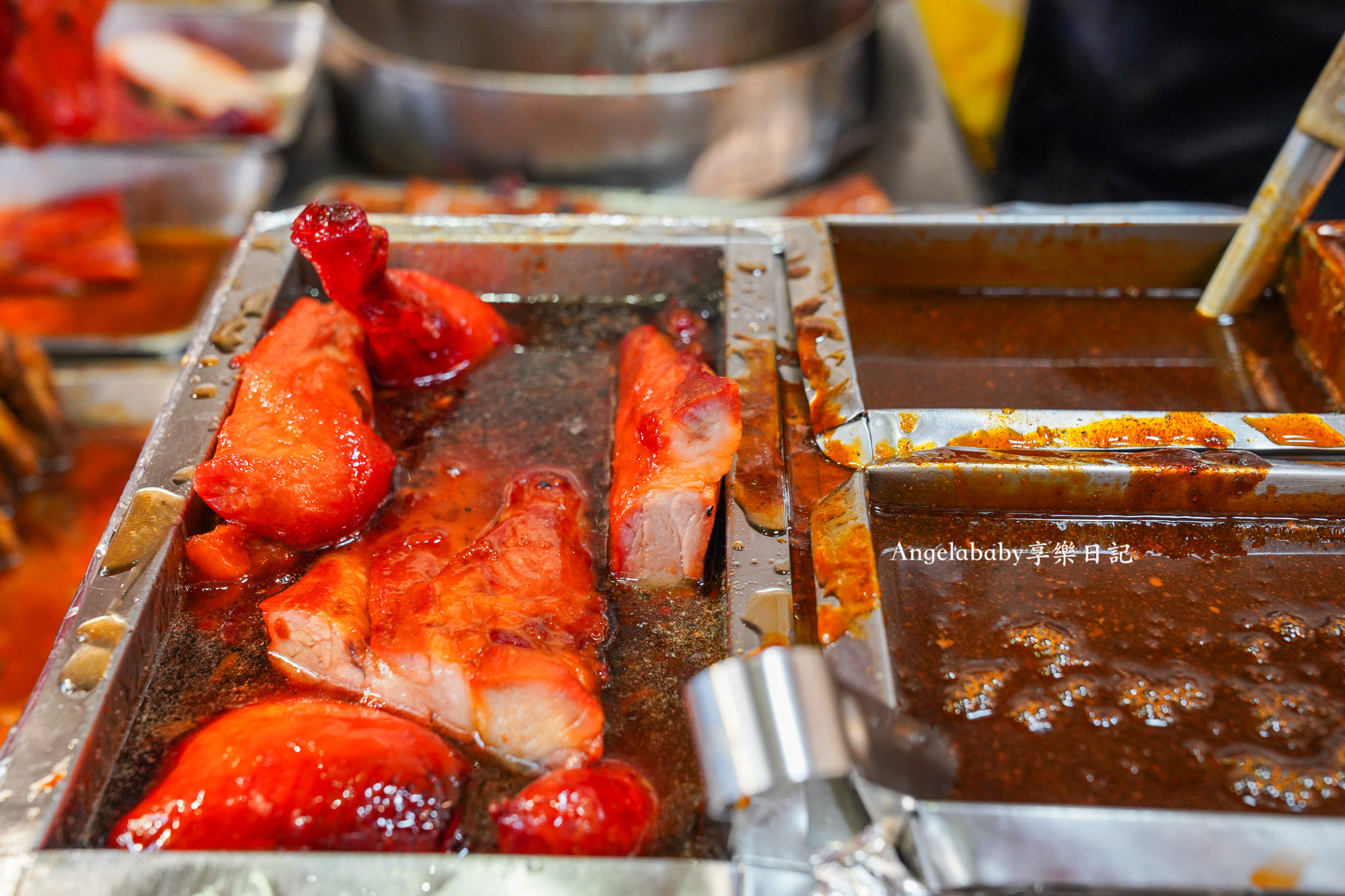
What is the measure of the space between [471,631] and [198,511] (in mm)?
562

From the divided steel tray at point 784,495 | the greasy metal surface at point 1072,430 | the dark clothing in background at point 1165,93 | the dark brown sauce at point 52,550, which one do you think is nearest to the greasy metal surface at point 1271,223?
the divided steel tray at point 784,495

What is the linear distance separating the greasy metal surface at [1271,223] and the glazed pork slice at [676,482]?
1.28 metres

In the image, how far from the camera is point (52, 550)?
9.74 feet

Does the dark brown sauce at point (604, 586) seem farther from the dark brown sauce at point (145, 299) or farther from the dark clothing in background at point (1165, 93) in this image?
the dark clothing in background at point (1165, 93)

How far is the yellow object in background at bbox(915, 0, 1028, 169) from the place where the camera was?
15.5 feet

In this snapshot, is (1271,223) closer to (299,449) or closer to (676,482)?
(676,482)

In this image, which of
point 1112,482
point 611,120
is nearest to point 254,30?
point 611,120

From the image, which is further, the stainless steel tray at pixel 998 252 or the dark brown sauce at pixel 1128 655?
the stainless steel tray at pixel 998 252

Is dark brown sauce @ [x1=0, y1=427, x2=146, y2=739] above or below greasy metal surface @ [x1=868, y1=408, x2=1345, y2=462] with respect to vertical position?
below

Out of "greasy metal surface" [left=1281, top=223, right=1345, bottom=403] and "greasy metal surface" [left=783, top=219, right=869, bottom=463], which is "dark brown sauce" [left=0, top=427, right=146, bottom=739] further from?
"greasy metal surface" [left=1281, top=223, right=1345, bottom=403]

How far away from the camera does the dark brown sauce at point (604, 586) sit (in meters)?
1.27

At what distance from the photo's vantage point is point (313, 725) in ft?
4.18

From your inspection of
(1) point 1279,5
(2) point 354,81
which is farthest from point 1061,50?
(2) point 354,81

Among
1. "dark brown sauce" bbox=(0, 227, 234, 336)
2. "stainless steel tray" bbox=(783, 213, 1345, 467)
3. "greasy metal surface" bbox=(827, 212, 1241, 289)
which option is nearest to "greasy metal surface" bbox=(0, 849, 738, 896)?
"stainless steel tray" bbox=(783, 213, 1345, 467)
